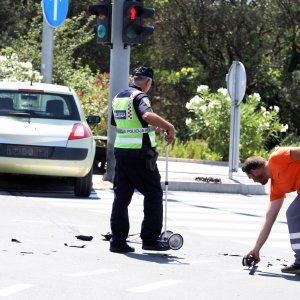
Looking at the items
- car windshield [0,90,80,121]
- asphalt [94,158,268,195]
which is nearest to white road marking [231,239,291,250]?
car windshield [0,90,80,121]

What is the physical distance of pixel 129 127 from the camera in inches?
396

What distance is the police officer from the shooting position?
1005 centimetres

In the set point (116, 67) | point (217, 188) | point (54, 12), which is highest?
point (54, 12)

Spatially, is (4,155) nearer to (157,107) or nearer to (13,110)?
(13,110)

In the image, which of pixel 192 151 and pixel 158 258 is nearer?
pixel 158 258

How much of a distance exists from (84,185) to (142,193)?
541 cm

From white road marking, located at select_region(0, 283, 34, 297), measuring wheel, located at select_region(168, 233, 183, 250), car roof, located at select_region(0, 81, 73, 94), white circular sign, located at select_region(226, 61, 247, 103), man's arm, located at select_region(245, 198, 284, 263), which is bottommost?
white road marking, located at select_region(0, 283, 34, 297)

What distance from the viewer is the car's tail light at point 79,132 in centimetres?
1523

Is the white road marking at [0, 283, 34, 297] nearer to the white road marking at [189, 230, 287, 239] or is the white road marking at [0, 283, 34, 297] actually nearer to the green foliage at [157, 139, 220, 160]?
the white road marking at [189, 230, 287, 239]

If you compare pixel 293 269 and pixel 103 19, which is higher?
pixel 103 19

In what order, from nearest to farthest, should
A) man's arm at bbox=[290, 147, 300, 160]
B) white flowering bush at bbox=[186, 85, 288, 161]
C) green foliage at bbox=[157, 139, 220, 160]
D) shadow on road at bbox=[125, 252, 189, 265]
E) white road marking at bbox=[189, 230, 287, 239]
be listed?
man's arm at bbox=[290, 147, 300, 160], shadow on road at bbox=[125, 252, 189, 265], white road marking at bbox=[189, 230, 287, 239], white flowering bush at bbox=[186, 85, 288, 161], green foliage at bbox=[157, 139, 220, 160]

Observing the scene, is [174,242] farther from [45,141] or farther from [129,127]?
[45,141]

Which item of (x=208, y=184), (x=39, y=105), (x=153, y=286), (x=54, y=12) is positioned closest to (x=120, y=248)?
(x=153, y=286)

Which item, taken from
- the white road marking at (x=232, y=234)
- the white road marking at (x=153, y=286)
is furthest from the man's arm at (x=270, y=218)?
the white road marking at (x=232, y=234)
